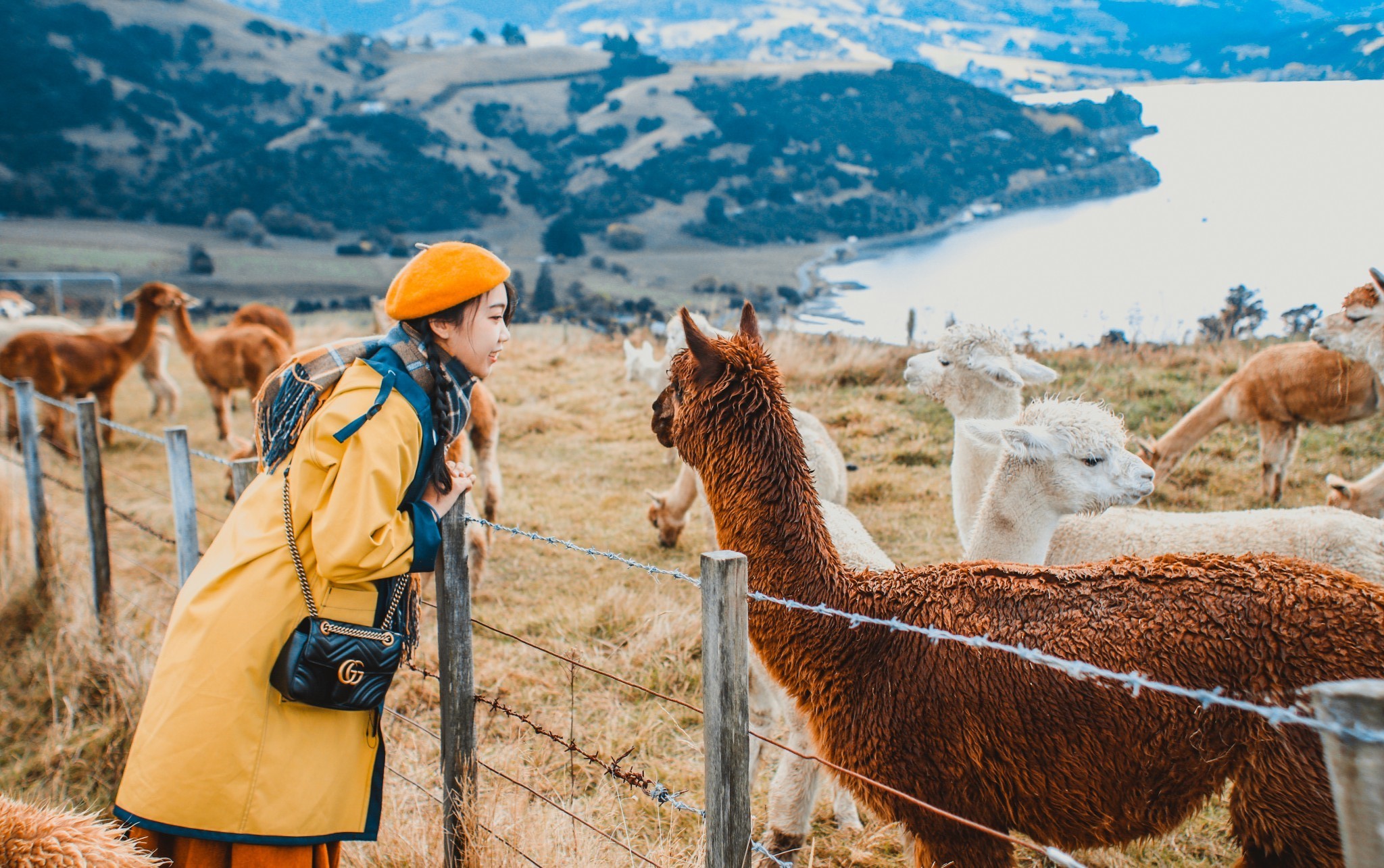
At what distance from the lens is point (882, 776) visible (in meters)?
1.98

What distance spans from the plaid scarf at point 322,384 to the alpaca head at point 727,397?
643 mm

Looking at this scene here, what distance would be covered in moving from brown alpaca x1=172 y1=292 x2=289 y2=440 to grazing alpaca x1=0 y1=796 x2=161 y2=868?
9.74m

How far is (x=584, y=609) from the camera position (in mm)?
5238

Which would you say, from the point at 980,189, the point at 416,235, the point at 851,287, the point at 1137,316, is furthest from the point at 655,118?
the point at 1137,316

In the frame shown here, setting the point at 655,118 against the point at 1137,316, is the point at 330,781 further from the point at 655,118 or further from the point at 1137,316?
the point at 655,118

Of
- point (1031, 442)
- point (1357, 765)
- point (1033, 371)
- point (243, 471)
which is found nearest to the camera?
point (1357, 765)

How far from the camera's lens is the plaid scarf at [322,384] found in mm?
1886

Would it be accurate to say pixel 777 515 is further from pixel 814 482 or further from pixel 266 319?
pixel 266 319

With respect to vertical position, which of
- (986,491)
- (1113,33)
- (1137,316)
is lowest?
(986,491)

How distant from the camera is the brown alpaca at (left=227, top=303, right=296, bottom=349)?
12.1 m

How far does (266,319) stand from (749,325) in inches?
484

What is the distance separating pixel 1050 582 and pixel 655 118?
3769 inches

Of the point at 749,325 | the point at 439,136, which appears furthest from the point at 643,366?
the point at 439,136

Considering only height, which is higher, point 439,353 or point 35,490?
point 439,353
